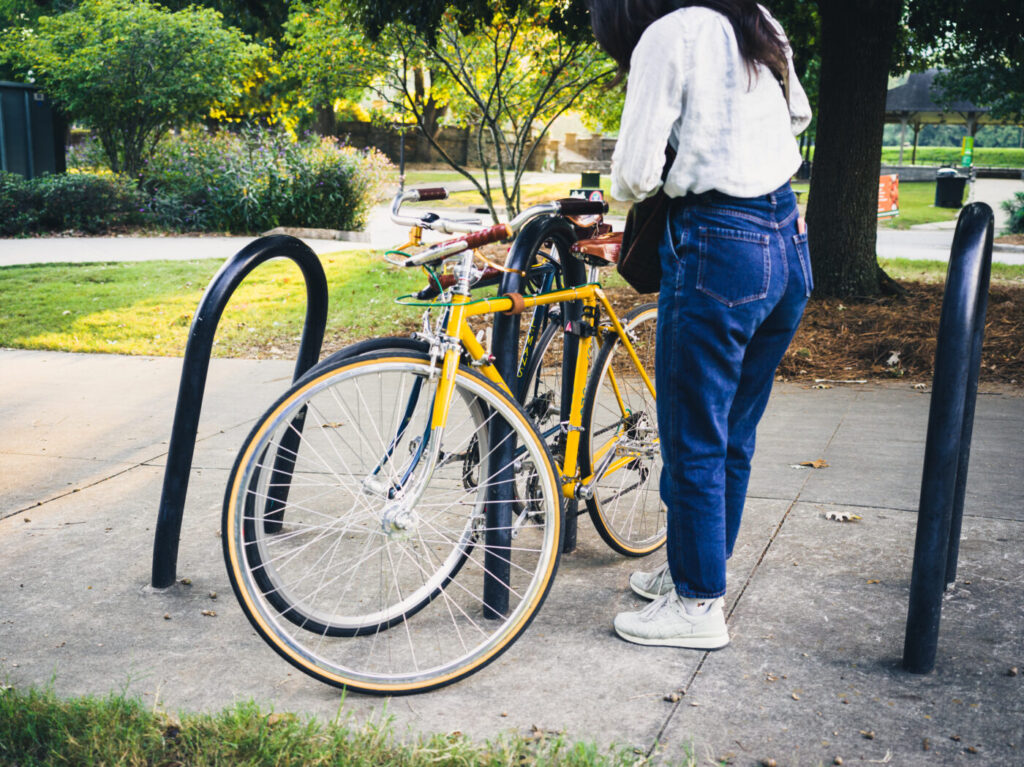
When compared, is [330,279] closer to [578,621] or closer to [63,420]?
[63,420]

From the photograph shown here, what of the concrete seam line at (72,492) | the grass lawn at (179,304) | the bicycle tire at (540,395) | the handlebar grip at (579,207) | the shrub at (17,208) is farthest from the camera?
the shrub at (17,208)

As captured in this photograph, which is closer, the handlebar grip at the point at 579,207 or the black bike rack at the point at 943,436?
the black bike rack at the point at 943,436

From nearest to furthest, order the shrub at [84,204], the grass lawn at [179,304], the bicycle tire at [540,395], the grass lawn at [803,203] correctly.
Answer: the bicycle tire at [540,395] < the grass lawn at [179,304] < the shrub at [84,204] < the grass lawn at [803,203]

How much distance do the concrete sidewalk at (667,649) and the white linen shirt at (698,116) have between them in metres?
1.28

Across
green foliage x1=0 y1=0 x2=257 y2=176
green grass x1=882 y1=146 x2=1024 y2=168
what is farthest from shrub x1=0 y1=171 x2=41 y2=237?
green grass x1=882 y1=146 x2=1024 y2=168

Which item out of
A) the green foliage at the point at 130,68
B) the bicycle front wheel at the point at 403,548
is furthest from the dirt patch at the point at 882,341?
the green foliage at the point at 130,68

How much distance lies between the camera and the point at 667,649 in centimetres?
284

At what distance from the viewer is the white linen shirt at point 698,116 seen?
2.47m

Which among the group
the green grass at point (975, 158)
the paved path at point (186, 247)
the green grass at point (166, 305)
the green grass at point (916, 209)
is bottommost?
the green grass at point (166, 305)

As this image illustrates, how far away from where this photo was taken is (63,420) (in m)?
5.38

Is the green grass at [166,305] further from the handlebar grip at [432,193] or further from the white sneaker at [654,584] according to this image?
the white sneaker at [654,584]

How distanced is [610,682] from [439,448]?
77 cm

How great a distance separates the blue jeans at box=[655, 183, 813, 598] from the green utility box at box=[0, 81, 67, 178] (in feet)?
61.6

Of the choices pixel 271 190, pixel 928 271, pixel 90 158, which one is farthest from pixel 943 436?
pixel 90 158
